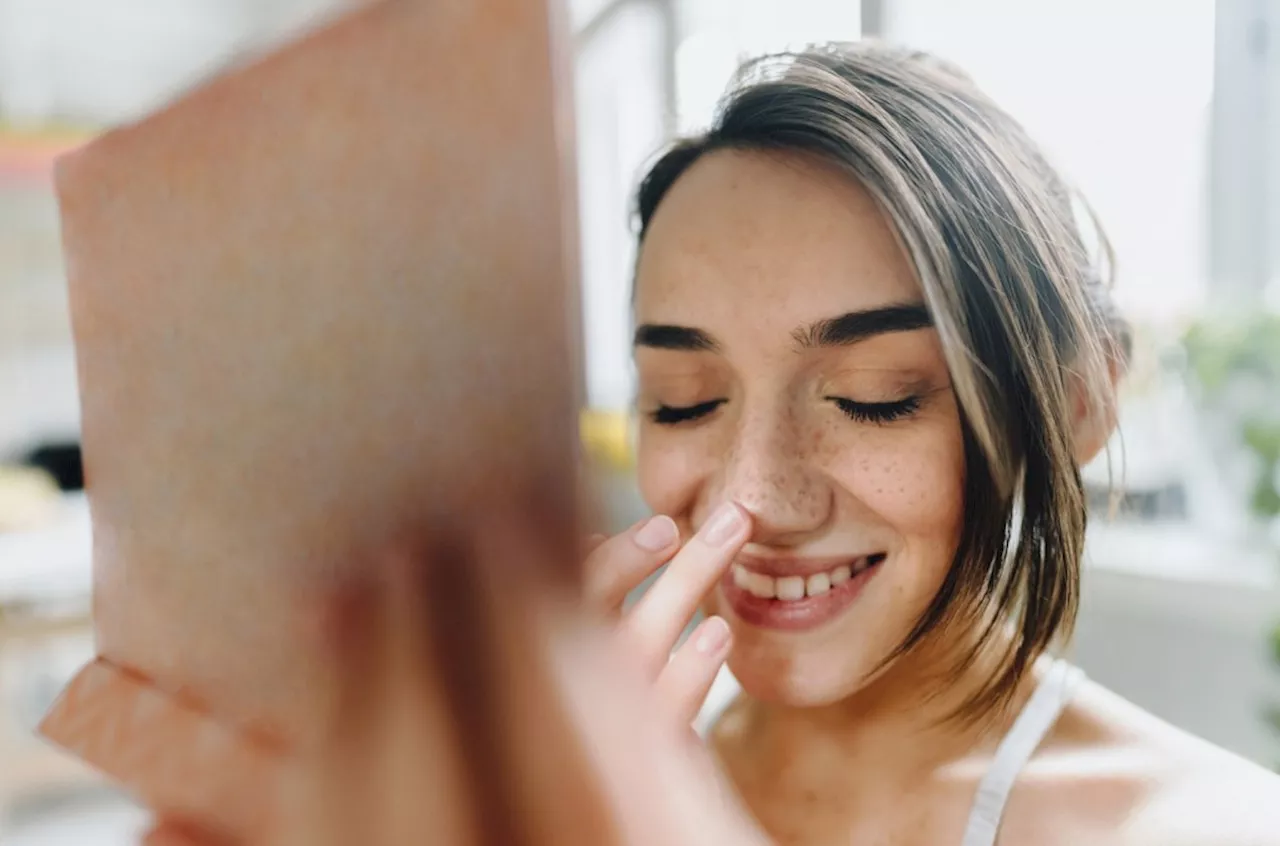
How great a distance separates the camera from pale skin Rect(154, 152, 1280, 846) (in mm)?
336

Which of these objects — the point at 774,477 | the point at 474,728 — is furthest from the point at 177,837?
the point at 774,477

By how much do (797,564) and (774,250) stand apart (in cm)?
13

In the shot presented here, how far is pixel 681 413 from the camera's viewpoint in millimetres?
393

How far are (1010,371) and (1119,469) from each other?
14cm

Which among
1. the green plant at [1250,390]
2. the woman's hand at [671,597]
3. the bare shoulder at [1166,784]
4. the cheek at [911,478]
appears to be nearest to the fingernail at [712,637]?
the woman's hand at [671,597]

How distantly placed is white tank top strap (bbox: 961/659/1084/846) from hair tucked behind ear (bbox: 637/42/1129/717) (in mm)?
37

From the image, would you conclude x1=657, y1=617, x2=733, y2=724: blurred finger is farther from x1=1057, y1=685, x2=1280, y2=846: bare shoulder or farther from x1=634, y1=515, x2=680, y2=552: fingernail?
x1=1057, y1=685, x2=1280, y2=846: bare shoulder

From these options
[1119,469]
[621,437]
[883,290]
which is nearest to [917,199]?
[883,290]

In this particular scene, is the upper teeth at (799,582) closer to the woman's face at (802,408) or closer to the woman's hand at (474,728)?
the woman's face at (802,408)

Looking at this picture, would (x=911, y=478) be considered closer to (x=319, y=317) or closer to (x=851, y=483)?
(x=851, y=483)

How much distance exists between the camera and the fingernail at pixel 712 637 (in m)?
0.26

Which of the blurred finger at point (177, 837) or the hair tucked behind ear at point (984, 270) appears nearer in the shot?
the blurred finger at point (177, 837)

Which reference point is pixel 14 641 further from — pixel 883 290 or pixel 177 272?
pixel 883 290

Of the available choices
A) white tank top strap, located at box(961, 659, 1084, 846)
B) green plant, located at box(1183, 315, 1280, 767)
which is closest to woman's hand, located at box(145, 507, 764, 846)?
white tank top strap, located at box(961, 659, 1084, 846)
